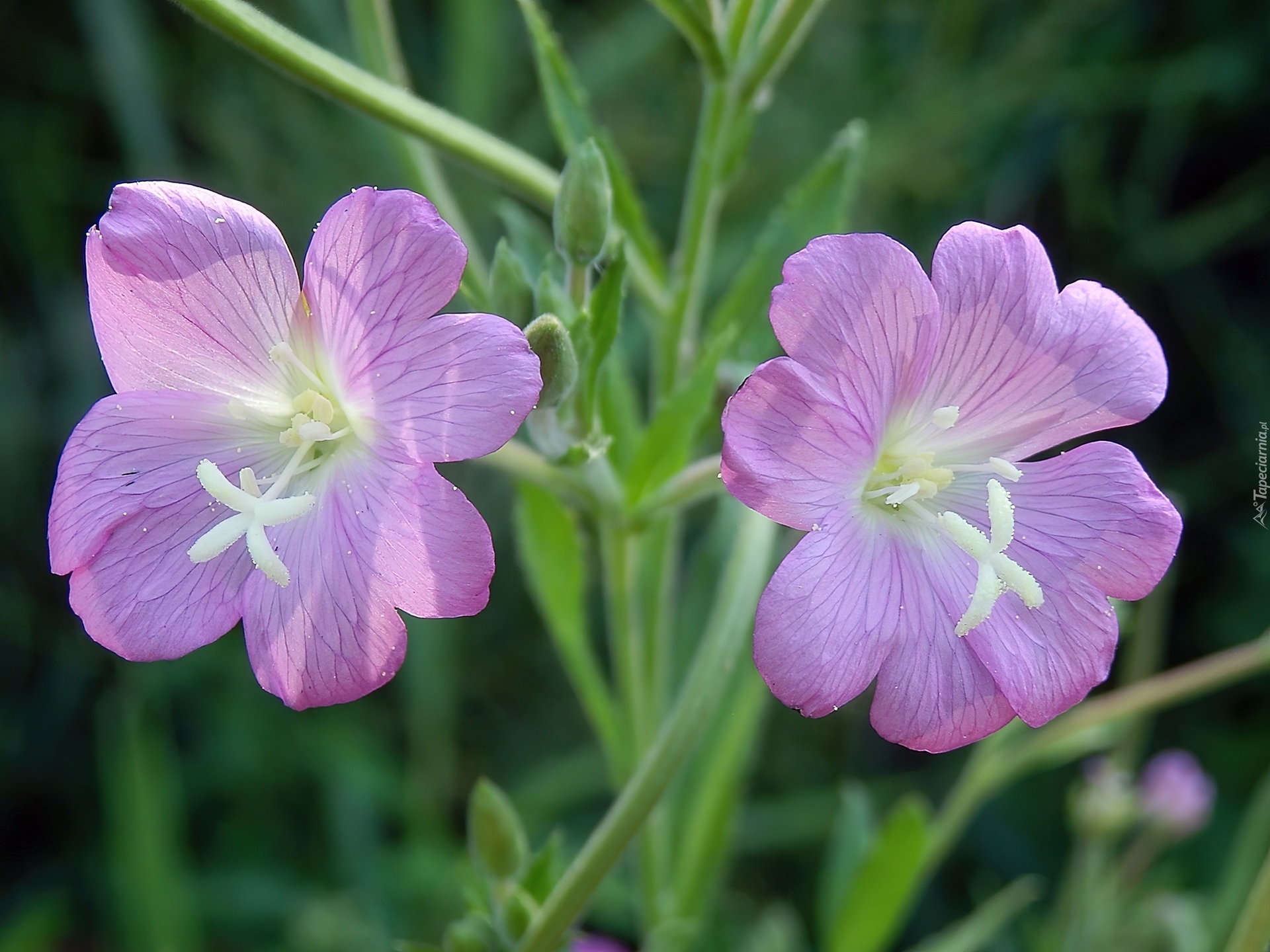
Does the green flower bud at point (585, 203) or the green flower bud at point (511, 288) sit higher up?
the green flower bud at point (585, 203)

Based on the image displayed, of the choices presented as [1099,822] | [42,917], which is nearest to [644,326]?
[1099,822]

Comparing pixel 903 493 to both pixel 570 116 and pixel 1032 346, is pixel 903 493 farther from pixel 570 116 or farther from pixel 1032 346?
pixel 570 116

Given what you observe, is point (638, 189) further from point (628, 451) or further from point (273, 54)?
point (273, 54)

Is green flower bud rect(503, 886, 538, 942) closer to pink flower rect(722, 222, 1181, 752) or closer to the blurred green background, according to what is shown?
pink flower rect(722, 222, 1181, 752)

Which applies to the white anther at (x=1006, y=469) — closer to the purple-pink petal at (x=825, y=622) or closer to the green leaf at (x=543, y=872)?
the purple-pink petal at (x=825, y=622)

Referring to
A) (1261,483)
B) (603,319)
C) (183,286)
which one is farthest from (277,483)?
(1261,483)

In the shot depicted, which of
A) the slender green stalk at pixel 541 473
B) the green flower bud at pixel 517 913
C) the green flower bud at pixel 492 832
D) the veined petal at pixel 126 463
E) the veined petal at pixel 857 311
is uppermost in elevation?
the veined petal at pixel 857 311

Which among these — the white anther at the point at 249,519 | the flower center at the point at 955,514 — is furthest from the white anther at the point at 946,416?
the white anther at the point at 249,519
